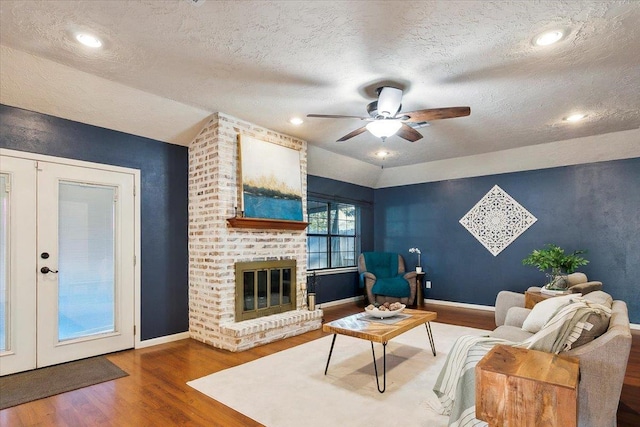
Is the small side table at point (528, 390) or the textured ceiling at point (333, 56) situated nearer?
the small side table at point (528, 390)

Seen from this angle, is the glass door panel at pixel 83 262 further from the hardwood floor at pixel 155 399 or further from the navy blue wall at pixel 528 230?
the navy blue wall at pixel 528 230

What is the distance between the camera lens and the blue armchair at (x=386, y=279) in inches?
237

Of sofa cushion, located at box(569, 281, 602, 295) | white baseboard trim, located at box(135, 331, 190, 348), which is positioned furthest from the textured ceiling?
white baseboard trim, located at box(135, 331, 190, 348)

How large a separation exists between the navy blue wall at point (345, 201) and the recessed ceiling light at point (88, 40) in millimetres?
3935

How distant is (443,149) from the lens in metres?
5.66

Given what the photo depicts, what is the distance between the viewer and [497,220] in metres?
6.01

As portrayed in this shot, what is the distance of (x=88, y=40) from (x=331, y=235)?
488cm

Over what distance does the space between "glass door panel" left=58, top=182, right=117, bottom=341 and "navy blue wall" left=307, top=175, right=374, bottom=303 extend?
127 inches

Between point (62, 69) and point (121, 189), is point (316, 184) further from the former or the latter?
point (62, 69)

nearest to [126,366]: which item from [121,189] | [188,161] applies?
[121,189]

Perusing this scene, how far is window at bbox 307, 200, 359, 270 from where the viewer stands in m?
6.36

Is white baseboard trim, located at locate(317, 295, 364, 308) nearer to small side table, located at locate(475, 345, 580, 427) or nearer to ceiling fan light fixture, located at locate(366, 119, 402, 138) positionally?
ceiling fan light fixture, located at locate(366, 119, 402, 138)

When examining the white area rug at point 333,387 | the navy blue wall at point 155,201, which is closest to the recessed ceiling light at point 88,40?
the navy blue wall at point 155,201

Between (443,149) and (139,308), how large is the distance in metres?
4.88
